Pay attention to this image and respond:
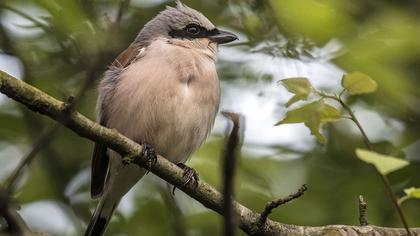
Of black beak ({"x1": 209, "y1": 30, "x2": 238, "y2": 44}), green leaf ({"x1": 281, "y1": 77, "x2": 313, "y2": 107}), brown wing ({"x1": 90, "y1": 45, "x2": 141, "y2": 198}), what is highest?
green leaf ({"x1": 281, "y1": 77, "x2": 313, "y2": 107})

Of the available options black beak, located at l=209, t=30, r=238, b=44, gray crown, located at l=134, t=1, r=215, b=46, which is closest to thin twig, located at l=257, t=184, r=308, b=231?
black beak, located at l=209, t=30, r=238, b=44

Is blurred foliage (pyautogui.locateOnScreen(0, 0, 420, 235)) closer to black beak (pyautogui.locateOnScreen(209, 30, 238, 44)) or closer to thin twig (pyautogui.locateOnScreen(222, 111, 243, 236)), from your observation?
black beak (pyautogui.locateOnScreen(209, 30, 238, 44))

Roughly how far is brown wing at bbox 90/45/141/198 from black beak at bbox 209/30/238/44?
0.64 metres

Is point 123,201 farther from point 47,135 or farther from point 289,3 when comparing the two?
point 47,135

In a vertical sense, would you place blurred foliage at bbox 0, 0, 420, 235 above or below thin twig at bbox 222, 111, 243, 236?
below

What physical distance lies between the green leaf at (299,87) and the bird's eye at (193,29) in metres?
3.01

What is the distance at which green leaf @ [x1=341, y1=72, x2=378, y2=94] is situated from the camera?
303 cm

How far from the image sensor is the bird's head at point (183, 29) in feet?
19.3

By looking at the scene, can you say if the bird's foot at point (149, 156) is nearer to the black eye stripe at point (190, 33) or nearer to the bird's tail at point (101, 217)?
the bird's tail at point (101, 217)

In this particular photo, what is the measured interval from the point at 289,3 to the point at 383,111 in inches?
79.4

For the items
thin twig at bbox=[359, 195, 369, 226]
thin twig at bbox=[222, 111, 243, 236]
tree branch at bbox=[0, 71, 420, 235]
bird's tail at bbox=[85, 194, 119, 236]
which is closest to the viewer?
thin twig at bbox=[222, 111, 243, 236]

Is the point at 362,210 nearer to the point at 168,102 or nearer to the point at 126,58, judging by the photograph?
the point at 168,102

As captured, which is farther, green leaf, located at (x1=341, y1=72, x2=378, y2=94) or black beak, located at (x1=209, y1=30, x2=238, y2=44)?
black beak, located at (x1=209, y1=30, x2=238, y2=44)

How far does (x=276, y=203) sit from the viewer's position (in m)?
3.58
